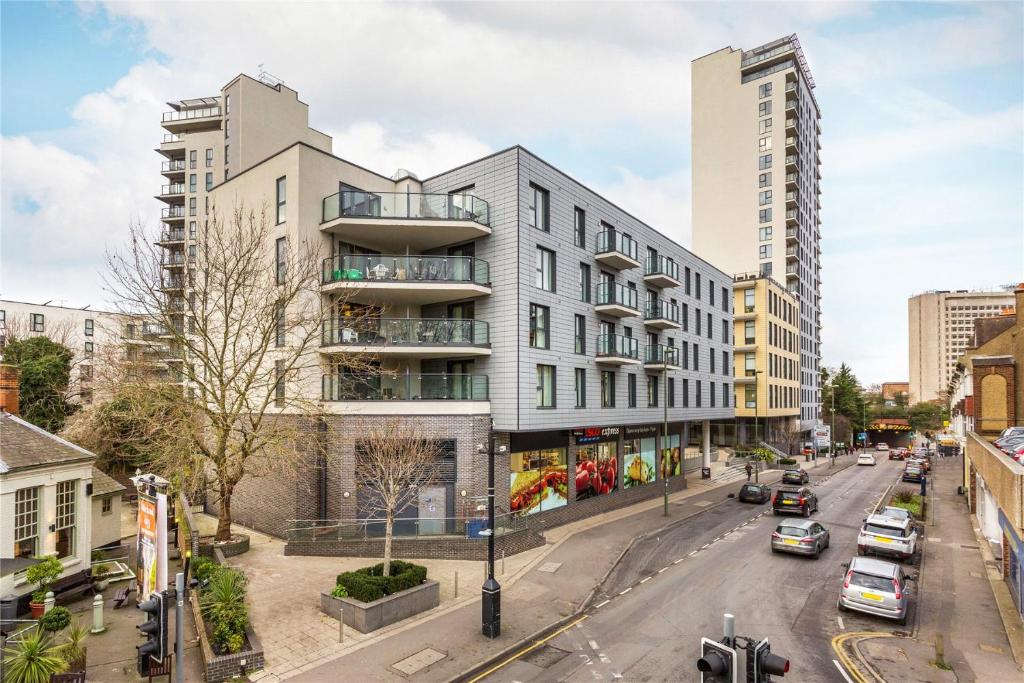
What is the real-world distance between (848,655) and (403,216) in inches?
785

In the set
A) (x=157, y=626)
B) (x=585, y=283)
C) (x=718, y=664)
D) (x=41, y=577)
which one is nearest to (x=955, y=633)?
(x=718, y=664)

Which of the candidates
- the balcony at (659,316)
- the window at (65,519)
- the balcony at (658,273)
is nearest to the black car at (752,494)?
the balcony at (659,316)

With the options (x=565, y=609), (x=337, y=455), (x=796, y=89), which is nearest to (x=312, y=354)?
(x=337, y=455)

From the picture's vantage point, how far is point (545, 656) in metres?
12.5

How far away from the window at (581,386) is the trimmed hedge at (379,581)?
12639mm

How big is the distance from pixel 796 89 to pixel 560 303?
2285 inches

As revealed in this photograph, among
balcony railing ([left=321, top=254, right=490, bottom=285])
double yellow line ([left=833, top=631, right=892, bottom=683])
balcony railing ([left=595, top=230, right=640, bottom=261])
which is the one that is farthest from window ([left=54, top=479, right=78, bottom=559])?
balcony railing ([left=595, top=230, right=640, bottom=261])

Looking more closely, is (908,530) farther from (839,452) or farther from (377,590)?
(839,452)

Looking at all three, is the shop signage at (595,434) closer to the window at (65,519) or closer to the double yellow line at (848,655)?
the double yellow line at (848,655)

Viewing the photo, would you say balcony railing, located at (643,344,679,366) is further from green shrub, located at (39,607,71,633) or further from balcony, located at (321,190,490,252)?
green shrub, located at (39,607,71,633)

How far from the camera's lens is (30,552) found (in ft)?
50.1

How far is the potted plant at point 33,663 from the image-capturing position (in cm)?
952

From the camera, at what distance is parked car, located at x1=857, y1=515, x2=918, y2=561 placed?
19688 mm

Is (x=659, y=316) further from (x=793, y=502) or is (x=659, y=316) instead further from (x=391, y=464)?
(x=391, y=464)
